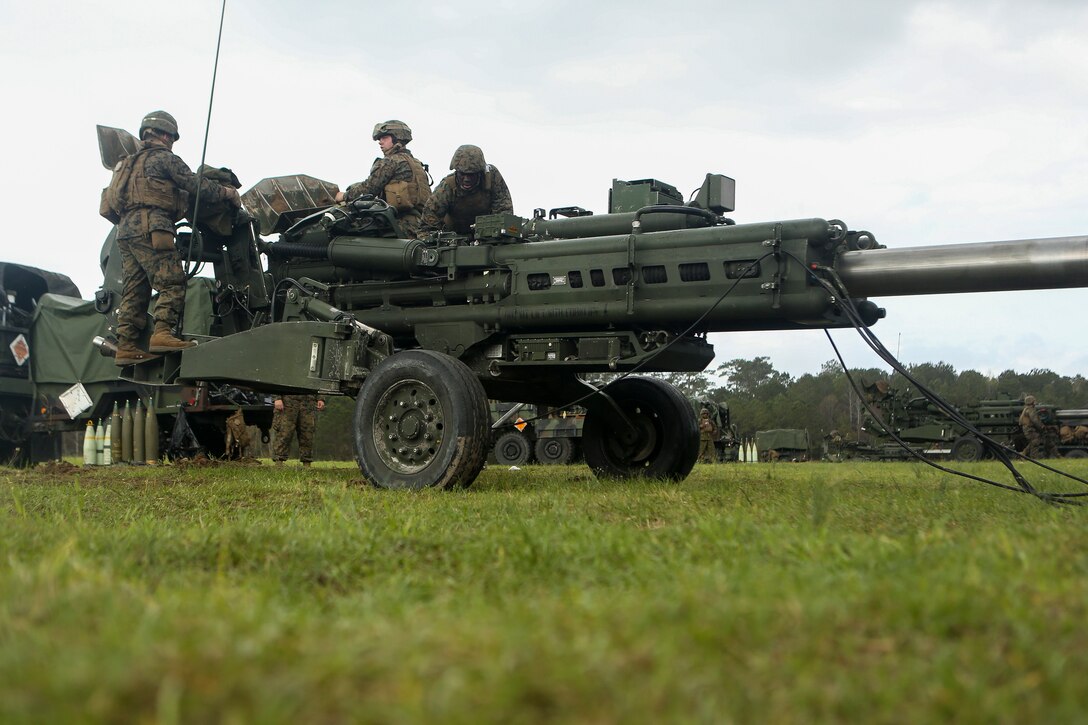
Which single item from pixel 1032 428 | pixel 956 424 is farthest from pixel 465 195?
pixel 1032 428

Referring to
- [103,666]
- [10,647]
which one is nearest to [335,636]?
[103,666]

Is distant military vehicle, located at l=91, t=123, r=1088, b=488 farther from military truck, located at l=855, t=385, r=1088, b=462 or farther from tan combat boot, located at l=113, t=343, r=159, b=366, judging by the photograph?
military truck, located at l=855, t=385, r=1088, b=462

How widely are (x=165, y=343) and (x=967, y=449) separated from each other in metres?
25.4

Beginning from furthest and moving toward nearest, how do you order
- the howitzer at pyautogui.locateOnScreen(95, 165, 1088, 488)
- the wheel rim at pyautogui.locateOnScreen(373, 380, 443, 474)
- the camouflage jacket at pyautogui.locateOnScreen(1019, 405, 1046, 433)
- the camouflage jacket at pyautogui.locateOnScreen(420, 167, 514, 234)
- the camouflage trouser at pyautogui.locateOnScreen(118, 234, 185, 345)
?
the camouflage jacket at pyautogui.locateOnScreen(1019, 405, 1046, 433), the camouflage trouser at pyautogui.locateOnScreen(118, 234, 185, 345), the camouflage jacket at pyautogui.locateOnScreen(420, 167, 514, 234), the wheel rim at pyautogui.locateOnScreen(373, 380, 443, 474), the howitzer at pyautogui.locateOnScreen(95, 165, 1088, 488)

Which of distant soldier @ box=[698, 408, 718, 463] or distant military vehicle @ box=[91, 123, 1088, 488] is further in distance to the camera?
distant soldier @ box=[698, 408, 718, 463]

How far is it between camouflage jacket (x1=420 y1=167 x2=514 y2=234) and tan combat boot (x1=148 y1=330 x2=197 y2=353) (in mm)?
2438

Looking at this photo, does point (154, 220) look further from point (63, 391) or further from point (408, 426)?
point (63, 391)

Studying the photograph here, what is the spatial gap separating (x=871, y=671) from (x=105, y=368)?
11.9 meters

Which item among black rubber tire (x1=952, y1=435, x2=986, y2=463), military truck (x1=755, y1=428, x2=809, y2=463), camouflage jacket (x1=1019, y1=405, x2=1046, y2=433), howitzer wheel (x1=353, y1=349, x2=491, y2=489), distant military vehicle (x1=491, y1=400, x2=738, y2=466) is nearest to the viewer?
howitzer wheel (x1=353, y1=349, x2=491, y2=489)

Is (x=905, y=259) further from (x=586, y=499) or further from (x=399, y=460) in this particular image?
(x=399, y=460)

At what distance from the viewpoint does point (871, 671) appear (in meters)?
2.12

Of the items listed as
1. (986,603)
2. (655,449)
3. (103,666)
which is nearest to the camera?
(103,666)

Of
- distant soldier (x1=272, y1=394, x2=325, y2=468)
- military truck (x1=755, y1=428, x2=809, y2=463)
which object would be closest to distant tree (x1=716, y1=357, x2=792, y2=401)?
military truck (x1=755, y1=428, x2=809, y2=463)

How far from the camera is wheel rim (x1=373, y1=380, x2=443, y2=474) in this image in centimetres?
762
